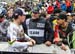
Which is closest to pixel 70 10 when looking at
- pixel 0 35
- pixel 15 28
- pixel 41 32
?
pixel 0 35

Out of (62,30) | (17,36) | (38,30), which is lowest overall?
(62,30)

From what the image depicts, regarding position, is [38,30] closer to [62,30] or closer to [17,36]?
[62,30]

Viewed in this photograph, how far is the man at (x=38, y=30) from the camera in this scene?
6331mm

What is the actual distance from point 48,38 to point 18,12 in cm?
117

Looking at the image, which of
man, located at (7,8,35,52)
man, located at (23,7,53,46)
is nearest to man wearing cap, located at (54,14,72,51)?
man, located at (23,7,53,46)

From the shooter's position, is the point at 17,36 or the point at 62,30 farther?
the point at 62,30

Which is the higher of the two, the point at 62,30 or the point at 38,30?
the point at 38,30

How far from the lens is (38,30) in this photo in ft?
21.0

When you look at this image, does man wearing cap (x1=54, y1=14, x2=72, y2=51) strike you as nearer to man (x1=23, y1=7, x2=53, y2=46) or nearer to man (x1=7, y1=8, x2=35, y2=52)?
man (x1=23, y1=7, x2=53, y2=46)

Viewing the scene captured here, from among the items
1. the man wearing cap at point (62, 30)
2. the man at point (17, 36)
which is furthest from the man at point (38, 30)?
the man at point (17, 36)

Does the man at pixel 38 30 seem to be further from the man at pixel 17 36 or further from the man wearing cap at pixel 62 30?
the man at pixel 17 36

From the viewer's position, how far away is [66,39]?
6426mm

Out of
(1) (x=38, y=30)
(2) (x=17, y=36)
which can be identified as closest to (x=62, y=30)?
(1) (x=38, y=30)

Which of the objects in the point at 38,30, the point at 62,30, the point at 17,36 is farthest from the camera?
the point at 62,30
